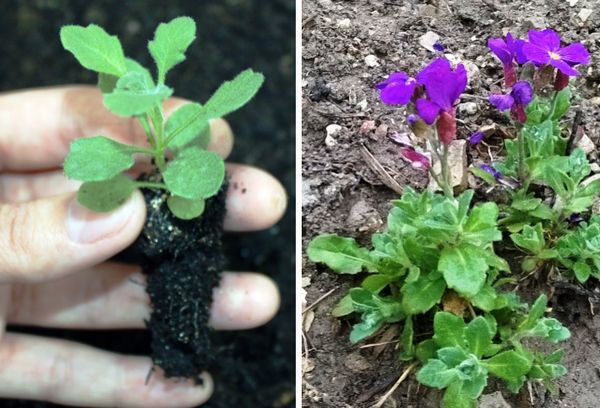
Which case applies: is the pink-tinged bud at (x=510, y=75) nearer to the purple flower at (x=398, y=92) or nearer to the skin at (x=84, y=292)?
the purple flower at (x=398, y=92)

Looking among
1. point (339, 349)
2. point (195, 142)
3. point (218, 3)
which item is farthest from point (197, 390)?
point (218, 3)

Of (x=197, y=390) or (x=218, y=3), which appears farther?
(x=218, y=3)

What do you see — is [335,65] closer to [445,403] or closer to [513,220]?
[513,220]

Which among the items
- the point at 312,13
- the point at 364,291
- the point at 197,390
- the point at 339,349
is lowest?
the point at 197,390

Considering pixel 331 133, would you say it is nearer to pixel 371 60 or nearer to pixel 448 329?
pixel 371 60

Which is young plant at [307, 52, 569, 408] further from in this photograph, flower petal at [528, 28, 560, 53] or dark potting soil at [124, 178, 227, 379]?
dark potting soil at [124, 178, 227, 379]

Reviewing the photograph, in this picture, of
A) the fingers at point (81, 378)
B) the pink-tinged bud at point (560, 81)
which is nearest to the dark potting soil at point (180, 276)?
the fingers at point (81, 378)

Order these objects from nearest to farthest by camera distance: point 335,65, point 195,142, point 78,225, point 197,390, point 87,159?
1. point 87,159
2. point 78,225
3. point 195,142
4. point 335,65
5. point 197,390

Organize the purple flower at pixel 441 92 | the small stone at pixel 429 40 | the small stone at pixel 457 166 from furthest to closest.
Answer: the small stone at pixel 429 40 < the small stone at pixel 457 166 < the purple flower at pixel 441 92
